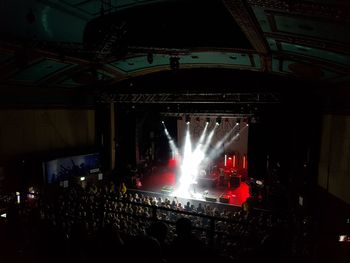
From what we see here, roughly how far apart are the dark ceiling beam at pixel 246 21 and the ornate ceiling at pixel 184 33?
0.02m

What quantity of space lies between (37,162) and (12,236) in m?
8.09

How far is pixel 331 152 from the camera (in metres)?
9.69

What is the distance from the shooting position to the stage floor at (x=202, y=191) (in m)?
14.2

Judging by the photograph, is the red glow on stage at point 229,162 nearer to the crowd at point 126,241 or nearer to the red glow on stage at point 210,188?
the red glow on stage at point 210,188

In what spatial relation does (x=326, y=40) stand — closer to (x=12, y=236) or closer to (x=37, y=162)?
(x=12, y=236)

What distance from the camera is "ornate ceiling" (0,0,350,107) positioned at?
5074 millimetres

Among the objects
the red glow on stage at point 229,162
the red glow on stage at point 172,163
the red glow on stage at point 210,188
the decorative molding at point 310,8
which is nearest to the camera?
the decorative molding at point 310,8

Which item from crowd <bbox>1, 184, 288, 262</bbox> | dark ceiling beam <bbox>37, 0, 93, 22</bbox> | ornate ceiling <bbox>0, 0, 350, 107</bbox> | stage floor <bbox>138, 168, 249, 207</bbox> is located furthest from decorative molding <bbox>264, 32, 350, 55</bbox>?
stage floor <bbox>138, 168, 249, 207</bbox>

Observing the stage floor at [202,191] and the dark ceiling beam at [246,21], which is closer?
the dark ceiling beam at [246,21]

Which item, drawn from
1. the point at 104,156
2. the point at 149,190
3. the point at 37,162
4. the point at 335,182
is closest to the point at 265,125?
the point at 335,182

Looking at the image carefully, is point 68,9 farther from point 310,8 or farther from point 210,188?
point 210,188

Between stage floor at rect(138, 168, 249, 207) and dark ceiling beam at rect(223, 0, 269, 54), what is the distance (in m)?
8.48

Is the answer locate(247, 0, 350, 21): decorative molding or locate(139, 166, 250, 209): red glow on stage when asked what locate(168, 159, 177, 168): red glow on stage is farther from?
locate(247, 0, 350, 21): decorative molding

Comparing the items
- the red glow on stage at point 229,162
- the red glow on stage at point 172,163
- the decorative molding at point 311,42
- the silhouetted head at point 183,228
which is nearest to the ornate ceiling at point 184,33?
the decorative molding at point 311,42
